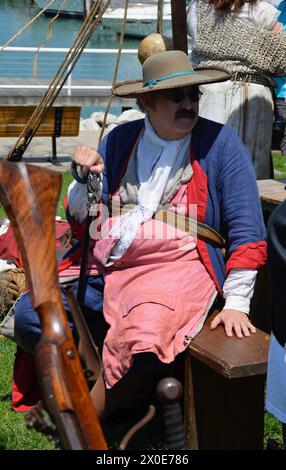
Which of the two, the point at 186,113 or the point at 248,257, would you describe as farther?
the point at 186,113

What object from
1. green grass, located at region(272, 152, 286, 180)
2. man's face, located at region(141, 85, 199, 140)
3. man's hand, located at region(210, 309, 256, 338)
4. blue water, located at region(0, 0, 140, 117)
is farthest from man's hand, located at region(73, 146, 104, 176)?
blue water, located at region(0, 0, 140, 117)

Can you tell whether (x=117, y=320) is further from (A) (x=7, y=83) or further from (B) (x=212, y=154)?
(A) (x=7, y=83)

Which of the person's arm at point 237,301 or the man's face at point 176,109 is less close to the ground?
the man's face at point 176,109

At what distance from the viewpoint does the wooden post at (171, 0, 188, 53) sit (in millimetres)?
4141

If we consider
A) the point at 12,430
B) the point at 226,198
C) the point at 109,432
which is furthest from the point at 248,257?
the point at 12,430

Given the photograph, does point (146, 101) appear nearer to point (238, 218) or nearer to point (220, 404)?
point (238, 218)

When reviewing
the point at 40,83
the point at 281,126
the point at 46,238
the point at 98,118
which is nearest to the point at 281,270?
the point at 46,238

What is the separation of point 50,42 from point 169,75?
25897mm

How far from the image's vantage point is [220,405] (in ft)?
10.5

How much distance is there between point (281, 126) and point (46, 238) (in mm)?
3998

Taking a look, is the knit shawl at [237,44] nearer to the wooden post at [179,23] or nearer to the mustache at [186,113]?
the wooden post at [179,23]

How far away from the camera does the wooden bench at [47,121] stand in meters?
8.83

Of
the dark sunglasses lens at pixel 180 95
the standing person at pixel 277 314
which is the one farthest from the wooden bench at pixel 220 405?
the dark sunglasses lens at pixel 180 95

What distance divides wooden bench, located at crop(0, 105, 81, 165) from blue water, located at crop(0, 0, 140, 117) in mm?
5944
